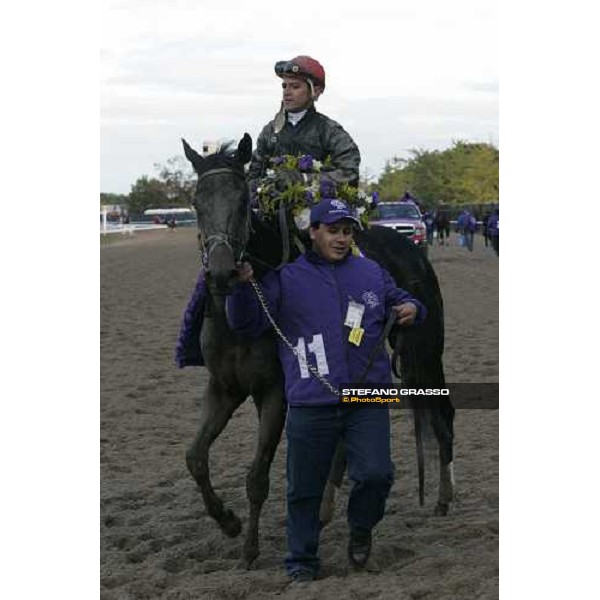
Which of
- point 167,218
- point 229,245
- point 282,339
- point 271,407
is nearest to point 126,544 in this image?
point 271,407

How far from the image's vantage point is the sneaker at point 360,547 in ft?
18.6

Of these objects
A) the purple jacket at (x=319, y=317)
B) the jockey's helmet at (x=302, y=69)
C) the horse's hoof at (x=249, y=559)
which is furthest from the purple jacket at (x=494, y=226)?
the purple jacket at (x=319, y=317)

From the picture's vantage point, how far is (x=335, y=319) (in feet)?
18.1

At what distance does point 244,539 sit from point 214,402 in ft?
2.81

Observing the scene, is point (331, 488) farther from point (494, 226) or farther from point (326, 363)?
point (494, 226)

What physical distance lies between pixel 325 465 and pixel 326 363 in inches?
20.7

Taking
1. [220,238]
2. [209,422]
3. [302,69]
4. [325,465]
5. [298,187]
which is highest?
[302,69]

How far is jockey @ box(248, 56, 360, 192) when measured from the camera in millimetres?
6340

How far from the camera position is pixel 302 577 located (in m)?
5.57

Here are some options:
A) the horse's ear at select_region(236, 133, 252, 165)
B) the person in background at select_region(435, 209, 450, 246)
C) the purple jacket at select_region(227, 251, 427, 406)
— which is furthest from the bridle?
the person in background at select_region(435, 209, 450, 246)

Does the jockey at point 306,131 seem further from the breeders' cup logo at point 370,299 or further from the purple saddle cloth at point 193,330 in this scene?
the breeders' cup logo at point 370,299

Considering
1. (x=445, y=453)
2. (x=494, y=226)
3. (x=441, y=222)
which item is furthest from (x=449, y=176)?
(x=445, y=453)

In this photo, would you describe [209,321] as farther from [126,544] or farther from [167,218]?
[167,218]

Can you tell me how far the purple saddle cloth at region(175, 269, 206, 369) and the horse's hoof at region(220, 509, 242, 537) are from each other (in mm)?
877
